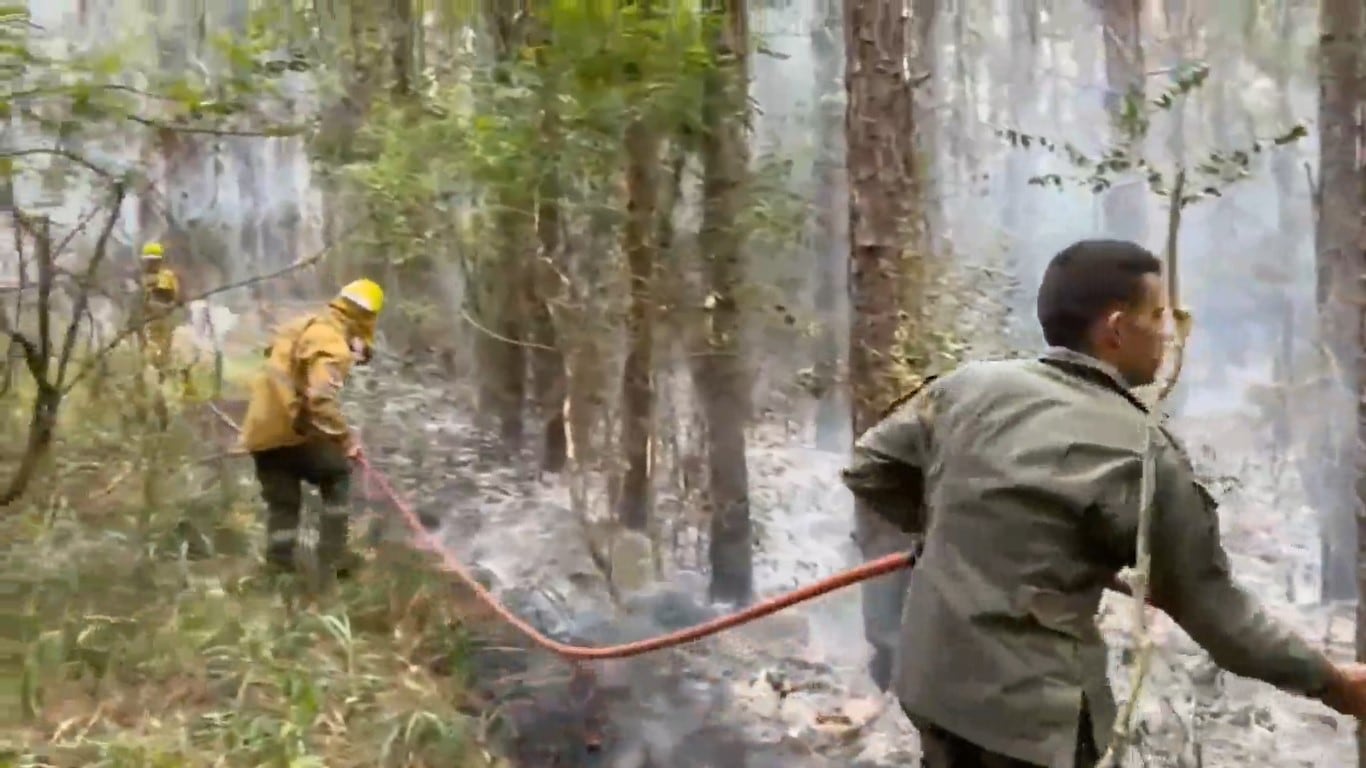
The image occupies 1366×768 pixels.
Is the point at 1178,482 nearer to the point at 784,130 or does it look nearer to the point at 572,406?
the point at 784,130

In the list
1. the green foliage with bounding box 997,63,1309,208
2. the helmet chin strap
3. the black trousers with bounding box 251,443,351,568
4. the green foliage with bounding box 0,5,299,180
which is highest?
the green foliage with bounding box 0,5,299,180

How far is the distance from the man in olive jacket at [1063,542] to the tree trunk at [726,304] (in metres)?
3.72

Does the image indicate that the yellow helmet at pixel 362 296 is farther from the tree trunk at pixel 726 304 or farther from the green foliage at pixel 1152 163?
the green foliage at pixel 1152 163

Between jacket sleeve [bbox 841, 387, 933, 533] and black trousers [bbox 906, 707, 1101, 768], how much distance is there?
370 millimetres

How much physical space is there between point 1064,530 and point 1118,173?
285 centimetres

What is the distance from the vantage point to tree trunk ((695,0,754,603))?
542 centimetres

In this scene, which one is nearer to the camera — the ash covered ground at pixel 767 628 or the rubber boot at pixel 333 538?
the ash covered ground at pixel 767 628

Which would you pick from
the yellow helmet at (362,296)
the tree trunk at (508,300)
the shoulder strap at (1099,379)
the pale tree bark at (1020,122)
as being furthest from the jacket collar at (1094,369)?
the tree trunk at (508,300)

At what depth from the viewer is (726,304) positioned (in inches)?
226

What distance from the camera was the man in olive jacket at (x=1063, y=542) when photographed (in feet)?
5.59

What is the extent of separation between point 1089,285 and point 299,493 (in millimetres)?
4178

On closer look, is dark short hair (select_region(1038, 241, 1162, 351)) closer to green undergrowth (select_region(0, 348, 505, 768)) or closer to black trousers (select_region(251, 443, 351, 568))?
green undergrowth (select_region(0, 348, 505, 768))

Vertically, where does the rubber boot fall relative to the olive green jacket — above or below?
below

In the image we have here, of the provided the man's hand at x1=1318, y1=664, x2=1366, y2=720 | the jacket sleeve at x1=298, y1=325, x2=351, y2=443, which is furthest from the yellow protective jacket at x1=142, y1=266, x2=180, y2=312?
the man's hand at x1=1318, y1=664, x2=1366, y2=720
